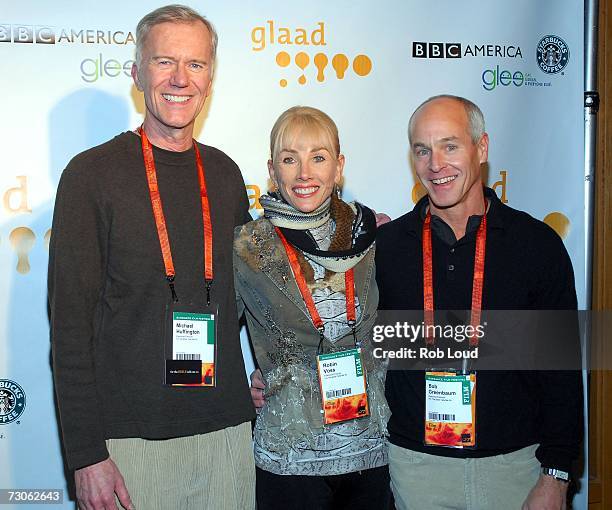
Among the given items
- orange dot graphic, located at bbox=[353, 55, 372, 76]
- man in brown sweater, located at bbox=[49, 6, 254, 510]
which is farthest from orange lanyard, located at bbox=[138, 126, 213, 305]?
orange dot graphic, located at bbox=[353, 55, 372, 76]

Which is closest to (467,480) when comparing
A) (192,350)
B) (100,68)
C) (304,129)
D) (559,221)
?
(192,350)

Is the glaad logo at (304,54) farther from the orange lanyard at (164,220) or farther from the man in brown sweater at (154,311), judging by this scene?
the orange lanyard at (164,220)

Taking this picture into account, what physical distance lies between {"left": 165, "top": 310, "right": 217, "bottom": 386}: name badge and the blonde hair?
1.91 feet

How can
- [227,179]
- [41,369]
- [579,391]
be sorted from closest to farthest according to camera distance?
[579,391], [227,179], [41,369]

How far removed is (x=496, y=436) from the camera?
82.7 inches

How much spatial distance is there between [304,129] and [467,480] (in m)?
1.17

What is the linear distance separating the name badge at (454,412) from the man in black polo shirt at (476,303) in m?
0.01

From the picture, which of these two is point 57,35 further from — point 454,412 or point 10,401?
point 454,412

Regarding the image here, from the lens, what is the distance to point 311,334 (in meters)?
2.14

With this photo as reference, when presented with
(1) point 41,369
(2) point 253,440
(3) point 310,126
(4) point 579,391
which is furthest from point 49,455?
(4) point 579,391

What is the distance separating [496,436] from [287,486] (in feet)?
2.09

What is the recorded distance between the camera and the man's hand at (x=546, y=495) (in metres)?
2.09

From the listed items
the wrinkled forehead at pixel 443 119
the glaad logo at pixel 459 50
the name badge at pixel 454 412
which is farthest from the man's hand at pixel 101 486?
the glaad logo at pixel 459 50

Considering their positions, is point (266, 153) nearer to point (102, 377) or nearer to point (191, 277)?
point (191, 277)
